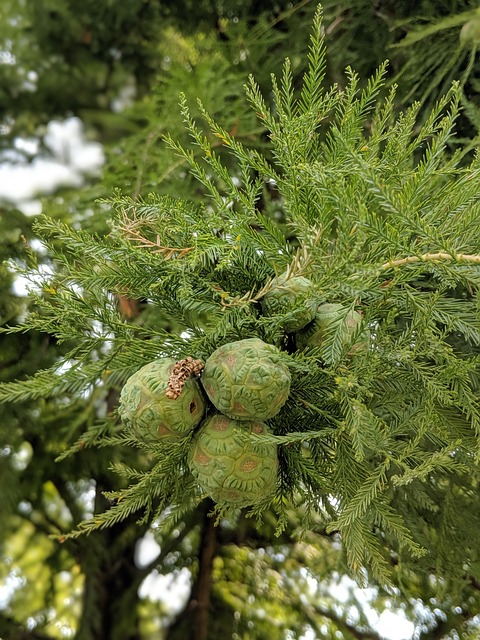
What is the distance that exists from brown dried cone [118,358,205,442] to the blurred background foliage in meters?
0.44

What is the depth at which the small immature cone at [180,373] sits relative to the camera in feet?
1.88

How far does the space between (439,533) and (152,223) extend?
0.56 meters

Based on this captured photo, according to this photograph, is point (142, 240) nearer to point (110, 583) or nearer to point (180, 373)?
point (180, 373)

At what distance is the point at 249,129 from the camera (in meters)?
1.20

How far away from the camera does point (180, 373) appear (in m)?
0.59

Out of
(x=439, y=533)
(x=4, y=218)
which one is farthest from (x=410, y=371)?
(x=4, y=218)

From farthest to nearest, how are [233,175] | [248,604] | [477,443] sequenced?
[248,604] < [233,175] < [477,443]

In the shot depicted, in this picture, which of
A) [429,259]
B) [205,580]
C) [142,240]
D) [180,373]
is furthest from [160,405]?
[205,580]

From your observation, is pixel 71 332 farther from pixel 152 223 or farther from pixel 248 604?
pixel 248 604

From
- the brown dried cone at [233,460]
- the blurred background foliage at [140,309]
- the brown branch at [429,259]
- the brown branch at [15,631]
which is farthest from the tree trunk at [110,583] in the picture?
the brown branch at [429,259]

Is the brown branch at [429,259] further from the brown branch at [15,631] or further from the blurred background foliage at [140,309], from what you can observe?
the brown branch at [15,631]

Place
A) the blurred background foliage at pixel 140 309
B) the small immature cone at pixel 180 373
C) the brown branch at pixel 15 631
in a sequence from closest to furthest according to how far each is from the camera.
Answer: the small immature cone at pixel 180 373, the blurred background foliage at pixel 140 309, the brown branch at pixel 15 631

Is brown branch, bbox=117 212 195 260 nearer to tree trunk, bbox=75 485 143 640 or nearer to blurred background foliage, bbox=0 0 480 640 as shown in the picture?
blurred background foliage, bbox=0 0 480 640

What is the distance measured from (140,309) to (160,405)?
31.2 inches
